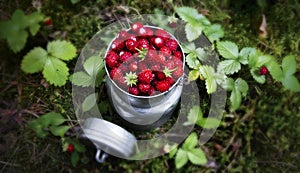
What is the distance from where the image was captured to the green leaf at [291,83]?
1.58 meters

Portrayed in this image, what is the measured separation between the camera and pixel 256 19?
1.80 m

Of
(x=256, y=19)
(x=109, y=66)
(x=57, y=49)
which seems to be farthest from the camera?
(x=256, y=19)

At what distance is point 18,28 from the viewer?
151 cm

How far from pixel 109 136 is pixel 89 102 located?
0.25 metres

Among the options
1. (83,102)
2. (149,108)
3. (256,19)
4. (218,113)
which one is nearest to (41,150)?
(83,102)

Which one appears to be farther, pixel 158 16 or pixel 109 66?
pixel 158 16

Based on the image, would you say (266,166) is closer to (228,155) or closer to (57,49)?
(228,155)

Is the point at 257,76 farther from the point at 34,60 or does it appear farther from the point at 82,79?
the point at 34,60

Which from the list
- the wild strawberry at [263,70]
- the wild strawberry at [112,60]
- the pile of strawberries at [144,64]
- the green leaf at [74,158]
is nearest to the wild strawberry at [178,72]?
the pile of strawberries at [144,64]

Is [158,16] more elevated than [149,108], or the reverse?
[158,16]

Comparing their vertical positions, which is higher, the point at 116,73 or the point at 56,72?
the point at 116,73

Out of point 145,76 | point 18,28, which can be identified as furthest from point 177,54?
point 18,28

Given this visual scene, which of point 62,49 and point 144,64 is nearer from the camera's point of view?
point 144,64

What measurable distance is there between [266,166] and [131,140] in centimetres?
61
